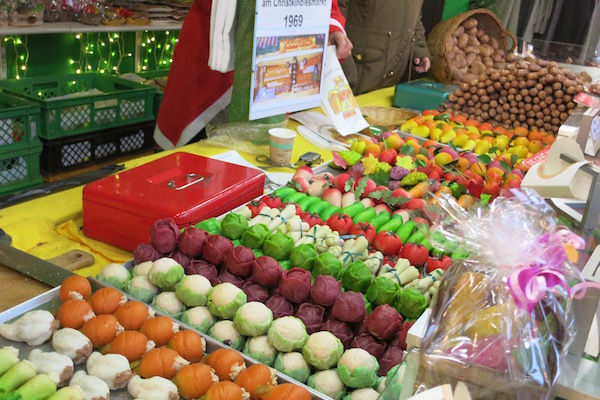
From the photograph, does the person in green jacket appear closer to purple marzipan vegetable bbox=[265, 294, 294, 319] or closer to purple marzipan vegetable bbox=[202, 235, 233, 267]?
purple marzipan vegetable bbox=[202, 235, 233, 267]

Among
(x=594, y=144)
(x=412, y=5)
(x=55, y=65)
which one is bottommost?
(x=55, y=65)

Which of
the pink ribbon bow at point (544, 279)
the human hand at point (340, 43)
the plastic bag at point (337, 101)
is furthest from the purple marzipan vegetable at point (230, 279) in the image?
the human hand at point (340, 43)

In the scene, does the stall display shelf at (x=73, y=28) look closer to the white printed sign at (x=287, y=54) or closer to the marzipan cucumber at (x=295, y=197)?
the white printed sign at (x=287, y=54)

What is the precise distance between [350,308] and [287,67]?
5.01 ft

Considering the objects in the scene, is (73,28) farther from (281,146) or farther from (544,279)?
(544,279)

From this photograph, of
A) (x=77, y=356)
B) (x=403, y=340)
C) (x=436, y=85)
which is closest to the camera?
(x=77, y=356)

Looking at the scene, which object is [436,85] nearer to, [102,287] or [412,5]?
[412,5]

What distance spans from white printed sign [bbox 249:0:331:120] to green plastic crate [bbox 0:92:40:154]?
63.1 inches

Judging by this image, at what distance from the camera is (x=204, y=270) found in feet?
4.91

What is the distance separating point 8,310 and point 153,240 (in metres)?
0.38

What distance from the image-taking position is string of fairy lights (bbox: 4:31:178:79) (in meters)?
4.66

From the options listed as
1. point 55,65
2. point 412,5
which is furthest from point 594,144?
point 55,65

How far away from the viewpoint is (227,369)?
1165mm

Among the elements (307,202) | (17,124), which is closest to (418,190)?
(307,202)
